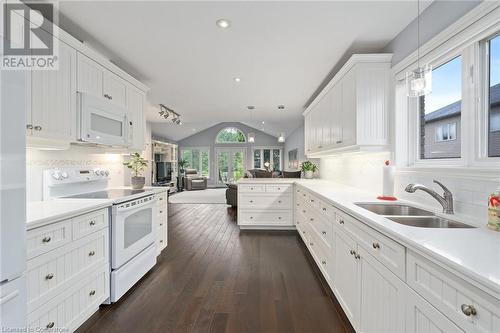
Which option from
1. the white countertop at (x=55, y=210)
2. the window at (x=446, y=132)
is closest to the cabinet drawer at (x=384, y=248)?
the window at (x=446, y=132)

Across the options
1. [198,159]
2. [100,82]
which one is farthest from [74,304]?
[198,159]

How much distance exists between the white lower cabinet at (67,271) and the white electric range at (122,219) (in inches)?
3.0

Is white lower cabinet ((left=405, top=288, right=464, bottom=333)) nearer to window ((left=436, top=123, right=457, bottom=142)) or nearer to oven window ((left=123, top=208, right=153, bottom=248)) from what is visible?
window ((left=436, top=123, right=457, bottom=142))

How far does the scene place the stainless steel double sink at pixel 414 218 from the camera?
56.7 inches

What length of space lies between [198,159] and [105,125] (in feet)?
32.3

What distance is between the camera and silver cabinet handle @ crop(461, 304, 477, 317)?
73cm

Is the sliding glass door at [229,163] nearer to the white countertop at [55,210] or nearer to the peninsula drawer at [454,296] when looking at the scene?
the white countertop at [55,210]

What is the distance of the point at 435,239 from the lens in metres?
1.01

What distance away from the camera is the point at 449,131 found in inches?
69.4

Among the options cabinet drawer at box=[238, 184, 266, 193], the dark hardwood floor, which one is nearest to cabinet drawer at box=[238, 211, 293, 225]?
cabinet drawer at box=[238, 184, 266, 193]

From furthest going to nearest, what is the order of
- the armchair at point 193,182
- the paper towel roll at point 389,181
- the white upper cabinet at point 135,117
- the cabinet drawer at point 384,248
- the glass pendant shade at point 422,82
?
the armchair at point 193,182 < the white upper cabinet at point 135,117 < the paper towel roll at point 389,181 < the glass pendant shade at point 422,82 < the cabinet drawer at point 384,248

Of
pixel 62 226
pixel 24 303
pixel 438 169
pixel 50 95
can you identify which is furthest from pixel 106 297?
pixel 438 169

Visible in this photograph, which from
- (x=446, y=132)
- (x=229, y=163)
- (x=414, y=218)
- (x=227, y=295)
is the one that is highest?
(x=446, y=132)

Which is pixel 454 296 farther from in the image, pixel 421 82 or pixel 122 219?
pixel 122 219
